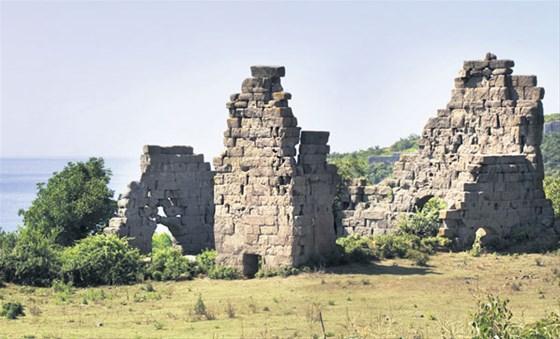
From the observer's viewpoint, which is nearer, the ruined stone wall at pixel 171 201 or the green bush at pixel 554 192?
the ruined stone wall at pixel 171 201

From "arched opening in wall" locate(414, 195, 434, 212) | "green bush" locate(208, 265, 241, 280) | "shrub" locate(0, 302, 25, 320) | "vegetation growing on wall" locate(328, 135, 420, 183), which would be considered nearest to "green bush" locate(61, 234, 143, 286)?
"green bush" locate(208, 265, 241, 280)

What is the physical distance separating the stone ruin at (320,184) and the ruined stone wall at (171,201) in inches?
1.4

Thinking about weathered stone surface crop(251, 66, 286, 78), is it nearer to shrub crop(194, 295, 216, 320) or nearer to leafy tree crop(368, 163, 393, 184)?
shrub crop(194, 295, 216, 320)

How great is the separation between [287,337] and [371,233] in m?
12.4

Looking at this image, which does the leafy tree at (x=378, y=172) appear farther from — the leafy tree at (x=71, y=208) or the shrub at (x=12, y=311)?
the shrub at (x=12, y=311)

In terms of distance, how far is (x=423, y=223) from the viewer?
34.0 meters

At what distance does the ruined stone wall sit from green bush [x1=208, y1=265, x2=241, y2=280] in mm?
3595

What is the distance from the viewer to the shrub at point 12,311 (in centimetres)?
2583

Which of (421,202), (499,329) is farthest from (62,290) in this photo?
(499,329)

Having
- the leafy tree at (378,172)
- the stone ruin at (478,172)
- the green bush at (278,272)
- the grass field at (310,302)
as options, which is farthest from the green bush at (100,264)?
the leafy tree at (378,172)

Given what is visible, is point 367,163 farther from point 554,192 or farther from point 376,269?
point 376,269

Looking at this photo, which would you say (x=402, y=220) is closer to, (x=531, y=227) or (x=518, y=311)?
(x=531, y=227)

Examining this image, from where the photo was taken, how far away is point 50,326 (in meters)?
24.9

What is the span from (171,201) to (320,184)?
544 centimetres
